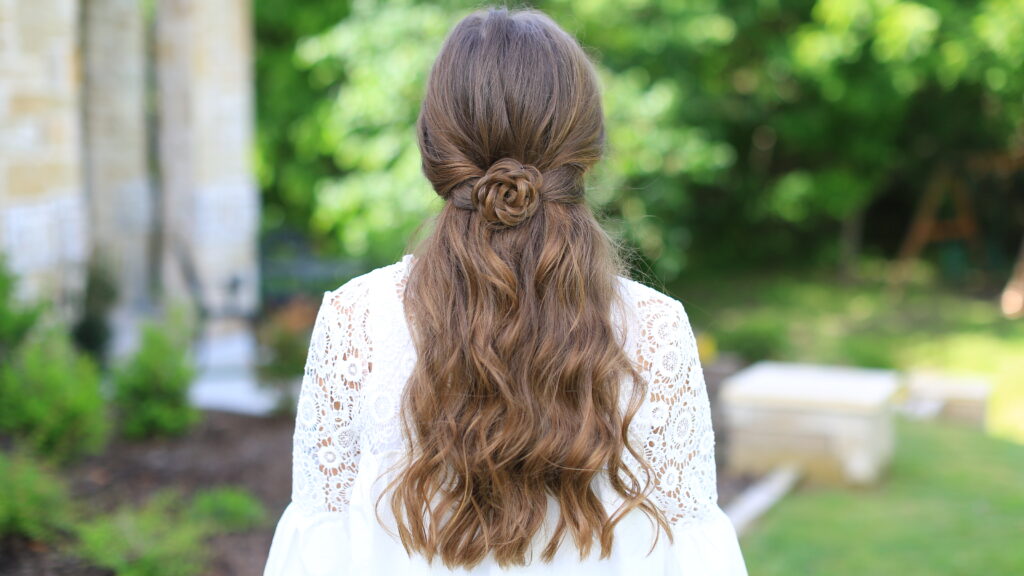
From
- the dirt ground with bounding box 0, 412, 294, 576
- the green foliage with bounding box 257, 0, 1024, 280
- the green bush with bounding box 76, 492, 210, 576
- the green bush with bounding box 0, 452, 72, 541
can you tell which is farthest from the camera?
the green foliage with bounding box 257, 0, 1024, 280

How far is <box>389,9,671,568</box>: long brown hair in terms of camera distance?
54.9 inches

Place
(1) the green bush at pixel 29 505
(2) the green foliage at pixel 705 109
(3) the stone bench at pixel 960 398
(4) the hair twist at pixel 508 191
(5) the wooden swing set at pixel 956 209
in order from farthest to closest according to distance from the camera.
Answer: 1. (5) the wooden swing set at pixel 956 209
2. (2) the green foliage at pixel 705 109
3. (3) the stone bench at pixel 960 398
4. (1) the green bush at pixel 29 505
5. (4) the hair twist at pixel 508 191

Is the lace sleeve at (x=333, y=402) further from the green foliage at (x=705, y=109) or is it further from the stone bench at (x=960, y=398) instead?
the stone bench at (x=960, y=398)

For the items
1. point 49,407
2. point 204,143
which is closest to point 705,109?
point 204,143

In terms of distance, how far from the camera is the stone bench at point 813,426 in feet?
17.4

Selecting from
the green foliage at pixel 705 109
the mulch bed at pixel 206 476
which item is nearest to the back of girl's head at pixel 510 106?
the mulch bed at pixel 206 476

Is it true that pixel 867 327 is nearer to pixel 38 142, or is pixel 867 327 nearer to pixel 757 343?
pixel 757 343

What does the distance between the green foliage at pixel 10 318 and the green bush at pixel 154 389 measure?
71 centimetres

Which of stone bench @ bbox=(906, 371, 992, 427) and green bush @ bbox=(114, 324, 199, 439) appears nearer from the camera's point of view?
green bush @ bbox=(114, 324, 199, 439)

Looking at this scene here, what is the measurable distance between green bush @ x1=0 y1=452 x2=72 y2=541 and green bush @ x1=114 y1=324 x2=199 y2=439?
1.83m

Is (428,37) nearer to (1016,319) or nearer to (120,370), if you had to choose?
(120,370)

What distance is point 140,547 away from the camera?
2869mm

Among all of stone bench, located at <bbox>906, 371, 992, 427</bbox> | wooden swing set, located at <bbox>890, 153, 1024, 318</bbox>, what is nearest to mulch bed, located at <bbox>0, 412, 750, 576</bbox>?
stone bench, located at <bbox>906, 371, 992, 427</bbox>

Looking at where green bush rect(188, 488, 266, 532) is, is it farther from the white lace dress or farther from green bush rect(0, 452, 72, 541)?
the white lace dress
